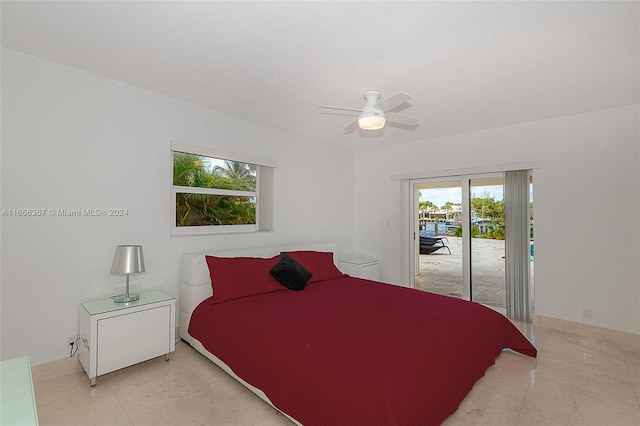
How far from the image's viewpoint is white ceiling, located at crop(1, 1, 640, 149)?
1.82 m

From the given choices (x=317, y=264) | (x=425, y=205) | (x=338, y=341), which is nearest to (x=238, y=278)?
(x=317, y=264)

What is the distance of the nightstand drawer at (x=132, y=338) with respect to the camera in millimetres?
2348

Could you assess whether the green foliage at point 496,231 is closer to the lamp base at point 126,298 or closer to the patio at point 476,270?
the patio at point 476,270

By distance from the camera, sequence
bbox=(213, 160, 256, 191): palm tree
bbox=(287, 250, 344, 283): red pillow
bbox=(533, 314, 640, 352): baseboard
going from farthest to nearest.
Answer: bbox=(213, 160, 256, 191): palm tree → bbox=(287, 250, 344, 283): red pillow → bbox=(533, 314, 640, 352): baseboard

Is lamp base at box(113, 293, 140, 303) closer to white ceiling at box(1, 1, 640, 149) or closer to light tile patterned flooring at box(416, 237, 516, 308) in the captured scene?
white ceiling at box(1, 1, 640, 149)

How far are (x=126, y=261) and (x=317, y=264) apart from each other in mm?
1996

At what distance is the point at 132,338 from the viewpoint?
249 centimetres

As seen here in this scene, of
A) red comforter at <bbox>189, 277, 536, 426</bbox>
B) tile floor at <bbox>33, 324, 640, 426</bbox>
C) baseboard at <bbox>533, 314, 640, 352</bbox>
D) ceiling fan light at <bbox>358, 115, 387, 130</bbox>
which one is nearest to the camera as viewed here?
red comforter at <bbox>189, 277, 536, 426</bbox>

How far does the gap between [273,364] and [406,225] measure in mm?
3538

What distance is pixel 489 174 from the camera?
4.15 m

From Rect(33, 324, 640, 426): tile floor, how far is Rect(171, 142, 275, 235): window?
4.71 feet

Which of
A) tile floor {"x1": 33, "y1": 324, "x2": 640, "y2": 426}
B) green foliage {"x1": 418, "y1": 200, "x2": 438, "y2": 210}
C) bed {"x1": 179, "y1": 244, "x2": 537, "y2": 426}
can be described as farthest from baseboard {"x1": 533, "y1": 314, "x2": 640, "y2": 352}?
green foliage {"x1": 418, "y1": 200, "x2": 438, "y2": 210}

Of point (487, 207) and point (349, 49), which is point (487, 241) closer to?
point (487, 207)

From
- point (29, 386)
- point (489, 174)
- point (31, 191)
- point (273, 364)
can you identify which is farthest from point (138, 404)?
point (489, 174)
